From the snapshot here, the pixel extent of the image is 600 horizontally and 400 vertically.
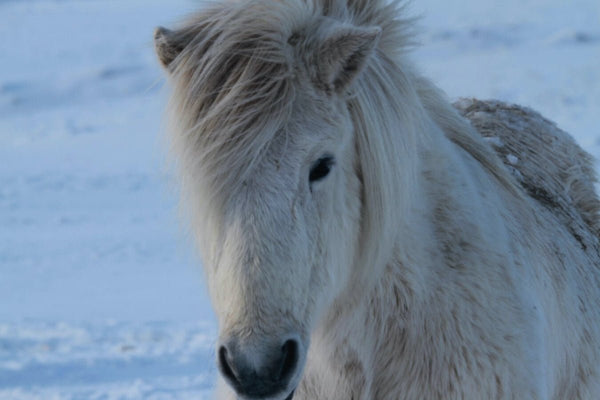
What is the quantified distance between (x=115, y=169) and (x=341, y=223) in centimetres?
1071

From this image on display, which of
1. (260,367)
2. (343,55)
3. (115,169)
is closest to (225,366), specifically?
(260,367)

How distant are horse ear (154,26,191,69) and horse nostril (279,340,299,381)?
864mm

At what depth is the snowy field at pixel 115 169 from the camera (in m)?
5.73

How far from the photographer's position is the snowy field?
5.73 meters

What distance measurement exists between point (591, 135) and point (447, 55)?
767cm

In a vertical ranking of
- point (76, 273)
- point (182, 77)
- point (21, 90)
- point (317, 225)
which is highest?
point (182, 77)

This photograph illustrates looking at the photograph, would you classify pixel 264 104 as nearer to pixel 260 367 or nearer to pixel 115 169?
pixel 260 367

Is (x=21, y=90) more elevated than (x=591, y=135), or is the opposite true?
(x=591, y=135)

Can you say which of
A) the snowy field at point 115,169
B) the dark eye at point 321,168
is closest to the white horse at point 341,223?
the dark eye at point 321,168

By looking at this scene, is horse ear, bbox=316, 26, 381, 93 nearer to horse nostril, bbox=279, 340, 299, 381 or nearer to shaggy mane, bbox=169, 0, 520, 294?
shaggy mane, bbox=169, 0, 520, 294

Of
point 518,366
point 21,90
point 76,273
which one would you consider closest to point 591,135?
point 76,273

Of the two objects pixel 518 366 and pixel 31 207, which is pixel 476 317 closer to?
pixel 518 366

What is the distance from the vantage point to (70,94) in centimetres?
1809

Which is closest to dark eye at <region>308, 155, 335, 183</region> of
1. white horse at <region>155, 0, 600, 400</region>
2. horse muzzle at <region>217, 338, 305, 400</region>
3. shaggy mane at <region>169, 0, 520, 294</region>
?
white horse at <region>155, 0, 600, 400</region>
